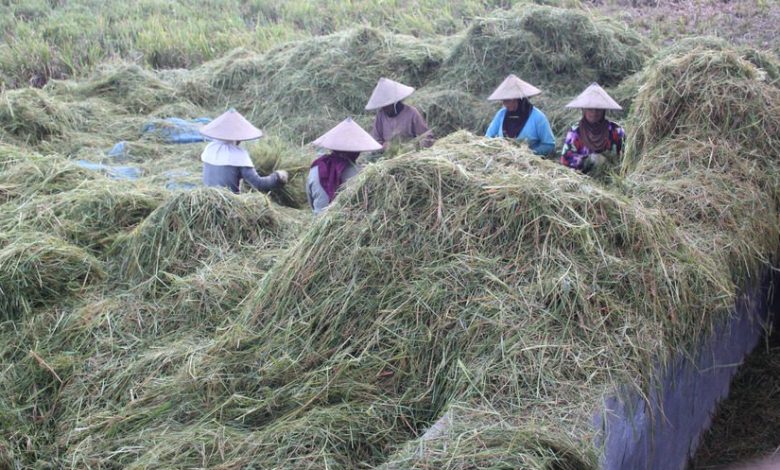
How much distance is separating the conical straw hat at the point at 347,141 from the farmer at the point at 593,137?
52.7 inches

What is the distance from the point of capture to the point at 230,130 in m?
5.49

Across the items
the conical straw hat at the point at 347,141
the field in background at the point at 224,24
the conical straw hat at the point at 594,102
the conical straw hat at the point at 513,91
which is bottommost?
the field in background at the point at 224,24

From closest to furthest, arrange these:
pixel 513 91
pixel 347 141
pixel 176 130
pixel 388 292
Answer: pixel 388 292 → pixel 347 141 → pixel 513 91 → pixel 176 130

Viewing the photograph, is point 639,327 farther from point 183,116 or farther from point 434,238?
point 183,116

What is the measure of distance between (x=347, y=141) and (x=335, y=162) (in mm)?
152

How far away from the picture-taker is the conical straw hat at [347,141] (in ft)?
16.9

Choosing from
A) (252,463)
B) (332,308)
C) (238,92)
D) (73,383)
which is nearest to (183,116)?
(238,92)

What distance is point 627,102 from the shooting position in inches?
270

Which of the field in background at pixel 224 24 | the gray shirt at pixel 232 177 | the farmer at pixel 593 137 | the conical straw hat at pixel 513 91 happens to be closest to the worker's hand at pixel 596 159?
the farmer at pixel 593 137

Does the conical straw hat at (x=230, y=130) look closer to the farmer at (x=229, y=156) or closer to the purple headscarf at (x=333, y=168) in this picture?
the farmer at (x=229, y=156)

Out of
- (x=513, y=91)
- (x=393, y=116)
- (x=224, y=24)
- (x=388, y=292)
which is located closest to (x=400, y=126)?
(x=393, y=116)

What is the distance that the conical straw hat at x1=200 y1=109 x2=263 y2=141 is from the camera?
5.45 m

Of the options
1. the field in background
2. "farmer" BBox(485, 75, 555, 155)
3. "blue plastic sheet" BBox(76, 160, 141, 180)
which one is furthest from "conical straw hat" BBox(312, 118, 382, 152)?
the field in background

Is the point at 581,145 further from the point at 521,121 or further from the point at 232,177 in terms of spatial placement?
the point at 232,177
